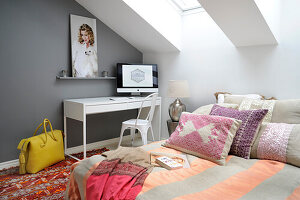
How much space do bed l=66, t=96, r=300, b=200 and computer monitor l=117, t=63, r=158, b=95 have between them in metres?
2.12

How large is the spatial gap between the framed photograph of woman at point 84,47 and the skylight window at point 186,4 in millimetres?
1262

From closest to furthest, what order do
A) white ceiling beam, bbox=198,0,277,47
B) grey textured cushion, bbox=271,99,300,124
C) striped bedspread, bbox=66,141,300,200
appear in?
striped bedspread, bbox=66,141,300,200 → grey textured cushion, bbox=271,99,300,124 → white ceiling beam, bbox=198,0,277,47

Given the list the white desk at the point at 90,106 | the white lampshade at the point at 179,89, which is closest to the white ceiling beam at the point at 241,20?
the white lampshade at the point at 179,89

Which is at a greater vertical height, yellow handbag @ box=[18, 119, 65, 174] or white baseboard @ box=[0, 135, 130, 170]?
yellow handbag @ box=[18, 119, 65, 174]

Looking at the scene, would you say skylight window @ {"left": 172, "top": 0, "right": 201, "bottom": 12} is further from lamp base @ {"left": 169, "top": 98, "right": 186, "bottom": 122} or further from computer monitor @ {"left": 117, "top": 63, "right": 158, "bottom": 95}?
lamp base @ {"left": 169, "top": 98, "right": 186, "bottom": 122}

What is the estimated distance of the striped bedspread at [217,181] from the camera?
1276mm

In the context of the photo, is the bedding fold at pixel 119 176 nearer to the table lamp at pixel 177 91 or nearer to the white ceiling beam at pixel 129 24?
the table lamp at pixel 177 91

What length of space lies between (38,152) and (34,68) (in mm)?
1047

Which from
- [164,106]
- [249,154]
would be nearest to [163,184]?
[249,154]

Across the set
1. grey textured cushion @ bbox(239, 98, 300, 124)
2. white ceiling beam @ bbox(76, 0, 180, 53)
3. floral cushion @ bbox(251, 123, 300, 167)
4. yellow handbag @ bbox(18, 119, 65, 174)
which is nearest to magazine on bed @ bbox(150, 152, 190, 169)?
floral cushion @ bbox(251, 123, 300, 167)

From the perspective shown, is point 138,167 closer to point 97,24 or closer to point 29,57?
point 29,57

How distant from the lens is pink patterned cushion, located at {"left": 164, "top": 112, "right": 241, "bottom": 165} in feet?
5.83

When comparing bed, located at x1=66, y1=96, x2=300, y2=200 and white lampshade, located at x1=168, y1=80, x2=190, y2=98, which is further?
white lampshade, located at x1=168, y1=80, x2=190, y2=98

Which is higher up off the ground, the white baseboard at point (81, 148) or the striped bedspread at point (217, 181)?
the striped bedspread at point (217, 181)
